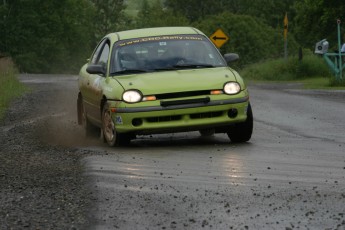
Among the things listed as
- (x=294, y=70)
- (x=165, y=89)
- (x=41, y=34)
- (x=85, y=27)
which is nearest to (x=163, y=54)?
(x=165, y=89)

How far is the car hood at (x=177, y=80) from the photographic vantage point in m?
12.6

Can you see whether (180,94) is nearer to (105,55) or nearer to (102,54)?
(105,55)

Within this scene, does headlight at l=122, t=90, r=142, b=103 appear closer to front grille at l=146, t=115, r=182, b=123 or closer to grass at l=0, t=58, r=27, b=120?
front grille at l=146, t=115, r=182, b=123

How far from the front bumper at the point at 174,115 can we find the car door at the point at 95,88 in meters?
0.93

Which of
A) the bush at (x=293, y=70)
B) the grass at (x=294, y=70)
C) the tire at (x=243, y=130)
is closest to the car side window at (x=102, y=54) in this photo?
the tire at (x=243, y=130)

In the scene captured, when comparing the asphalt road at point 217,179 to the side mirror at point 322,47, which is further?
the side mirror at point 322,47

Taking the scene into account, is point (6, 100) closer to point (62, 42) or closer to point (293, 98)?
point (293, 98)

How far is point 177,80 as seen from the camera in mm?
12789

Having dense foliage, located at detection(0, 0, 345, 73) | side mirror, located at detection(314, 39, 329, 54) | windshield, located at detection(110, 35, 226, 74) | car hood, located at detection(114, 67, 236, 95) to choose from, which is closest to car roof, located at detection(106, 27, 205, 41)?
windshield, located at detection(110, 35, 226, 74)

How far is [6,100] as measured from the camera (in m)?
27.2

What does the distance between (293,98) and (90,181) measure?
16441mm

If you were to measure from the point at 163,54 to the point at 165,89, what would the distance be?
1.27 metres

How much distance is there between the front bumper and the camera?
12.5m

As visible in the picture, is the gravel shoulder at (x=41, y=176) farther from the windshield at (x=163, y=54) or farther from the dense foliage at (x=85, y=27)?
the dense foliage at (x=85, y=27)
